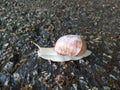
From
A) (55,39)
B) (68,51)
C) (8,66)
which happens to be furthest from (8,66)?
(55,39)

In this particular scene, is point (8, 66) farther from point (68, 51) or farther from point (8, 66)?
point (68, 51)

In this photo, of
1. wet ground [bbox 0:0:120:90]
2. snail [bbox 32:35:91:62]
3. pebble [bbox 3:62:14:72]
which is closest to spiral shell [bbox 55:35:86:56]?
snail [bbox 32:35:91:62]

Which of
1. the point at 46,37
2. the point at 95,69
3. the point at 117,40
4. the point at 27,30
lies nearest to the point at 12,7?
the point at 27,30

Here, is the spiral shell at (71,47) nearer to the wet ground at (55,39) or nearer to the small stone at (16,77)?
the wet ground at (55,39)

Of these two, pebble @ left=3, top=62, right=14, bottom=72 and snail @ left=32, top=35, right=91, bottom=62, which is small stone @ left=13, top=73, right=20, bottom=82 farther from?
snail @ left=32, top=35, right=91, bottom=62

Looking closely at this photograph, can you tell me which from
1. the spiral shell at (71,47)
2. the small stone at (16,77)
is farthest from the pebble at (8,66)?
the spiral shell at (71,47)

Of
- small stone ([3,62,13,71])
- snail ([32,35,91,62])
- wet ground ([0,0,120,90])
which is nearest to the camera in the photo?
wet ground ([0,0,120,90])
